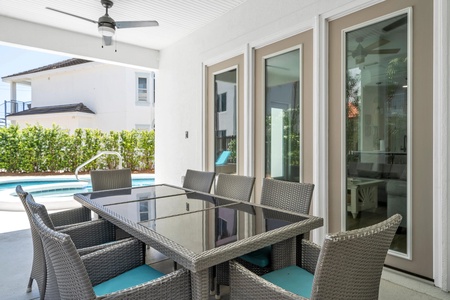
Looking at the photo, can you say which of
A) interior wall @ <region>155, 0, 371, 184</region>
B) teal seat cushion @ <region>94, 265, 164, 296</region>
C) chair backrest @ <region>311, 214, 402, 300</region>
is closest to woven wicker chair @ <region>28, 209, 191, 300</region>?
teal seat cushion @ <region>94, 265, 164, 296</region>

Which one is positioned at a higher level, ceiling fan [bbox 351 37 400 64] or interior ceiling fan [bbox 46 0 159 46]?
interior ceiling fan [bbox 46 0 159 46]

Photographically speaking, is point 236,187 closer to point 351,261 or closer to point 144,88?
point 351,261

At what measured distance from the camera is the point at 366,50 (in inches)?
112

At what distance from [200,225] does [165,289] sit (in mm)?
507

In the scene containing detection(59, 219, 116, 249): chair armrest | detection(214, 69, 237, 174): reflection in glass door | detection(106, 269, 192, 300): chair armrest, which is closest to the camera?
detection(106, 269, 192, 300): chair armrest

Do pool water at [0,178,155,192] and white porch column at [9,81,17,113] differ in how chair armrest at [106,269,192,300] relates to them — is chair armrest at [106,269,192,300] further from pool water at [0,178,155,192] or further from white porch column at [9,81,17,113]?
white porch column at [9,81,17,113]

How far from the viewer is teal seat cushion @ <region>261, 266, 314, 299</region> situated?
155cm

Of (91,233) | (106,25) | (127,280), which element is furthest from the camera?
(106,25)

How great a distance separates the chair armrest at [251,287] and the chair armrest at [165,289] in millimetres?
231

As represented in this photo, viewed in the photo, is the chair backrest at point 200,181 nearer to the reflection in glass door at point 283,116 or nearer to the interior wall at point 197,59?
the reflection in glass door at point 283,116

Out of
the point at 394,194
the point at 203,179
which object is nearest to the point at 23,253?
the point at 203,179

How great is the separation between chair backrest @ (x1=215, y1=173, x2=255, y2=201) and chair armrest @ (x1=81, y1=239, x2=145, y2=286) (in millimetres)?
1175

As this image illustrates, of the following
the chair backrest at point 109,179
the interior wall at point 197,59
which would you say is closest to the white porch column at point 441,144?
the interior wall at point 197,59

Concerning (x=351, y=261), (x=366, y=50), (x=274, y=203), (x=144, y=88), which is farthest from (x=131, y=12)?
(x=144, y=88)
